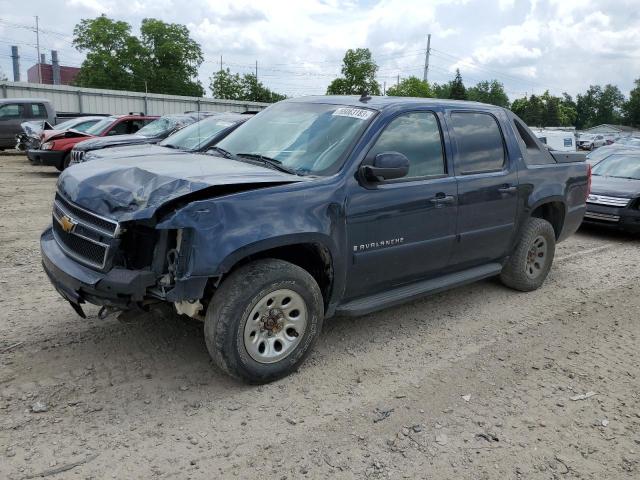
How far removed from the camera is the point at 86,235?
346cm

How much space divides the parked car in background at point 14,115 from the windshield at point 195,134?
441 inches

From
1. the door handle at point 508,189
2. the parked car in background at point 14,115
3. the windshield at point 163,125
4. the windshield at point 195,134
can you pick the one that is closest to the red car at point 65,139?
the windshield at point 163,125

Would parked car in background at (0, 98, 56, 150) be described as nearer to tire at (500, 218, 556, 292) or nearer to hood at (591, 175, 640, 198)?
hood at (591, 175, 640, 198)

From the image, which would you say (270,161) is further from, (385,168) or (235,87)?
(235,87)

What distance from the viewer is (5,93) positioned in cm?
2470

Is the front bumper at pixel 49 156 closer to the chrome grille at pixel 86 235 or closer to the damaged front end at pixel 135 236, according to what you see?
the chrome grille at pixel 86 235

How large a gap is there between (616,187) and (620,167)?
110cm

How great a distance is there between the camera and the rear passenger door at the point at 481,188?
4.72 m

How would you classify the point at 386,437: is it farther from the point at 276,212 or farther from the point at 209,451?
the point at 276,212

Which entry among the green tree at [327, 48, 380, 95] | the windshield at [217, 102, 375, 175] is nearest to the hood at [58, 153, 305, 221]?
the windshield at [217, 102, 375, 175]

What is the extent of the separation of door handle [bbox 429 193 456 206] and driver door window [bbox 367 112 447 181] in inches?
7.3

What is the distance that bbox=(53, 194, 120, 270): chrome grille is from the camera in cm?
330

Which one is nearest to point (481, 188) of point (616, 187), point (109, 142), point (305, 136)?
point (305, 136)

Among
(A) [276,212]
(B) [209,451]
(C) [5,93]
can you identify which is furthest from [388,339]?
(C) [5,93]
